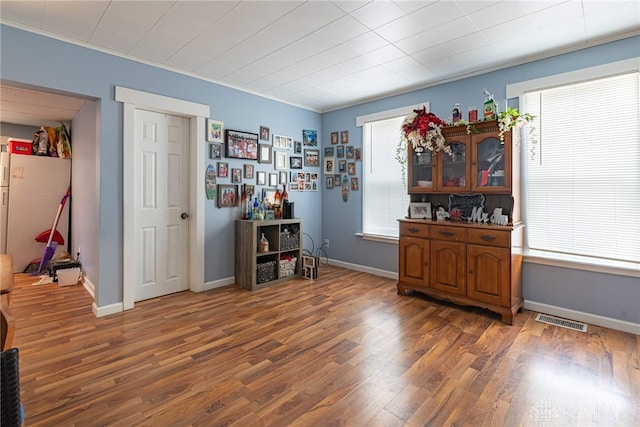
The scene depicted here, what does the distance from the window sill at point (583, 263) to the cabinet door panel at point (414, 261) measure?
997mm

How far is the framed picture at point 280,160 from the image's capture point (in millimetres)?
4621

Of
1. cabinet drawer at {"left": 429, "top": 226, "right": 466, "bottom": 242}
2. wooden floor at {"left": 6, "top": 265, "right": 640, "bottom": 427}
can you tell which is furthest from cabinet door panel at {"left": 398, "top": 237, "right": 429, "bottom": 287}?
wooden floor at {"left": 6, "top": 265, "right": 640, "bottom": 427}

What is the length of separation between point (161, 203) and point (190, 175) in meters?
0.47

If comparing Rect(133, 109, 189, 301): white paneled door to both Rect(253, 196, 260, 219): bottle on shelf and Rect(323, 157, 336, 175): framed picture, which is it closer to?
Rect(253, 196, 260, 219): bottle on shelf

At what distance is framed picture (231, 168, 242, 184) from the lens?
4121 millimetres

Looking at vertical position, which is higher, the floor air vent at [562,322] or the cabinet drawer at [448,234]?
the cabinet drawer at [448,234]

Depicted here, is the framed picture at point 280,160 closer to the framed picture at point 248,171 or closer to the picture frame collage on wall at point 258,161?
the picture frame collage on wall at point 258,161

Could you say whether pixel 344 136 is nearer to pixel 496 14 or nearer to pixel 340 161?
pixel 340 161

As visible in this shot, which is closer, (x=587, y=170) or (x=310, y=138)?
(x=587, y=170)

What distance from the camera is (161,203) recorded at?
3.65 metres

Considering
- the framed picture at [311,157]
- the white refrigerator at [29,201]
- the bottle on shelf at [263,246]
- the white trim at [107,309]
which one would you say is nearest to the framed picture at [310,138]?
the framed picture at [311,157]

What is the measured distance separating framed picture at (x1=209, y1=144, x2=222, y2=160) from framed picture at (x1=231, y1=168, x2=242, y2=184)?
0.84ft

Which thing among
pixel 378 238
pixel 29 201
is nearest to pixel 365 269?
pixel 378 238

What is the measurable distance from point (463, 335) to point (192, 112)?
3.66 meters
